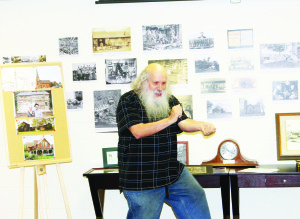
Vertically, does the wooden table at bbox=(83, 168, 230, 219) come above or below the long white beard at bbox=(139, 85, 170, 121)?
below

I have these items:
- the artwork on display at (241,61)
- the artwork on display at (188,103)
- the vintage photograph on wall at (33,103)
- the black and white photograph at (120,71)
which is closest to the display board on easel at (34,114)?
the vintage photograph on wall at (33,103)

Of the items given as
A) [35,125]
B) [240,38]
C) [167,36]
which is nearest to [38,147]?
[35,125]

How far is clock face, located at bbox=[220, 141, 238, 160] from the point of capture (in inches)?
126

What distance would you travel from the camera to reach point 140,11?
11.0ft

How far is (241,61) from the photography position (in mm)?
3297

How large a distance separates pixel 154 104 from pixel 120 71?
1013mm

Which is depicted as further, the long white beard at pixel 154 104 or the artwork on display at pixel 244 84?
the artwork on display at pixel 244 84

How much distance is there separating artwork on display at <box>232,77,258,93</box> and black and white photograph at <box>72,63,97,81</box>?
4.49 ft

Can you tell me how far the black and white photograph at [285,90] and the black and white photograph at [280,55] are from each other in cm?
15

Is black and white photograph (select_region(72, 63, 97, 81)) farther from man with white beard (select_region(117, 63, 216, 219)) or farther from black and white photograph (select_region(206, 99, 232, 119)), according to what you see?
black and white photograph (select_region(206, 99, 232, 119))

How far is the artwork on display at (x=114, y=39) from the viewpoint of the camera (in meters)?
3.37

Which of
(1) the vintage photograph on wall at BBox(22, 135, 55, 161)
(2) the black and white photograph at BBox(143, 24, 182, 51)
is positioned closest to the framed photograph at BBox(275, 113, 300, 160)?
(2) the black and white photograph at BBox(143, 24, 182, 51)

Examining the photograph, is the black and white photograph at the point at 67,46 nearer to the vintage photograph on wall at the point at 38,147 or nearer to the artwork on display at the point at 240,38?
the vintage photograph on wall at the point at 38,147

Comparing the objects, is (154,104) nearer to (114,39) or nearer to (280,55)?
(114,39)
